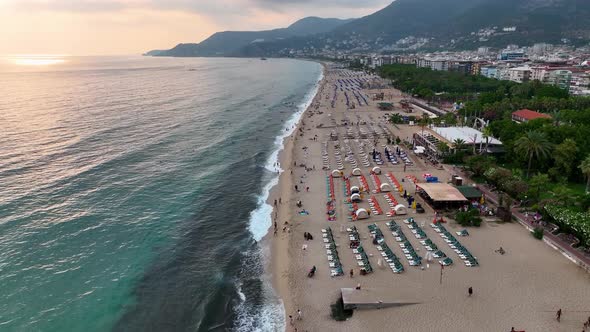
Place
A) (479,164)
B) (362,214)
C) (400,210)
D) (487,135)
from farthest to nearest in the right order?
(487,135) → (479,164) → (400,210) → (362,214)

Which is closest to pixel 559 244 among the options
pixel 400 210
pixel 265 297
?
pixel 400 210

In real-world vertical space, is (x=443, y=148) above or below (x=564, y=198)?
below

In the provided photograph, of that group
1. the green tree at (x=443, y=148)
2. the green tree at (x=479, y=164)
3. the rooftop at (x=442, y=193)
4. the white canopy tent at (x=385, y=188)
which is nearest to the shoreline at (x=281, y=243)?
the white canopy tent at (x=385, y=188)

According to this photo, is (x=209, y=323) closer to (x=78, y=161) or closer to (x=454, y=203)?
(x=454, y=203)

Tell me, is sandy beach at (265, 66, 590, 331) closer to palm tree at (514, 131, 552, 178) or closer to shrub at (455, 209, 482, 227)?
shrub at (455, 209, 482, 227)

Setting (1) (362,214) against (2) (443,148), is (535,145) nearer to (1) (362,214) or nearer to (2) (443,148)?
→ (2) (443,148)

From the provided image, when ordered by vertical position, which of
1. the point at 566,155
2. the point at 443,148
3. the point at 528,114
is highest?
the point at 566,155

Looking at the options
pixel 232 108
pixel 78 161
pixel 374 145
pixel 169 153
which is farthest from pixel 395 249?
pixel 232 108
